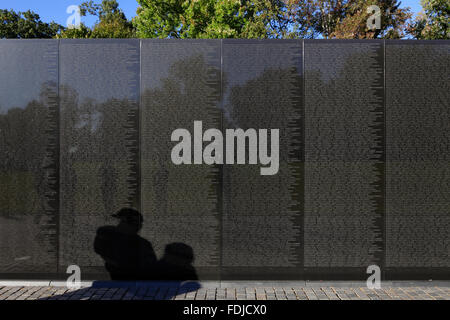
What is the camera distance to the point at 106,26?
934 inches

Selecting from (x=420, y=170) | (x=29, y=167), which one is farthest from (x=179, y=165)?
(x=420, y=170)

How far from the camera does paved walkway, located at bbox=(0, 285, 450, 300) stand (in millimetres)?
4738

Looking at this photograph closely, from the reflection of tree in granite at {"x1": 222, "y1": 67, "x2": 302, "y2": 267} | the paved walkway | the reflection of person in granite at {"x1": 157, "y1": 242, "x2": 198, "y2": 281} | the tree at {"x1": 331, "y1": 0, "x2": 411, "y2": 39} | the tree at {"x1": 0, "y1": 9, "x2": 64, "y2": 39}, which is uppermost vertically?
the tree at {"x1": 0, "y1": 9, "x2": 64, "y2": 39}

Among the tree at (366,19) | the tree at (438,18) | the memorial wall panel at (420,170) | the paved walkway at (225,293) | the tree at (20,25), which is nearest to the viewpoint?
the paved walkway at (225,293)

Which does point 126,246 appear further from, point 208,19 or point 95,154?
point 208,19

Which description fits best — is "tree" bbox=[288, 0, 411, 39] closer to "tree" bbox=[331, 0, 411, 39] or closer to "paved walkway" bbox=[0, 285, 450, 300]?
"tree" bbox=[331, 0, 411, 39]

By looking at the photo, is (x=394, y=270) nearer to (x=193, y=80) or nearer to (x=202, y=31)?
(x=193, y=80)

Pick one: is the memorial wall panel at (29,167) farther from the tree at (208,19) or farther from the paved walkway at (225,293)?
the tree at (208,19)

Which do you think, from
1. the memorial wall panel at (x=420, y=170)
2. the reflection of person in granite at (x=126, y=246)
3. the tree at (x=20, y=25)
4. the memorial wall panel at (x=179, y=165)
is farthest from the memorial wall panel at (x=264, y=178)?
the tree at (x=20, y=25)

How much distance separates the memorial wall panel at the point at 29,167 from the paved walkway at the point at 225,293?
21.3 inches

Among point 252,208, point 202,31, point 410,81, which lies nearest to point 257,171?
point 252,208

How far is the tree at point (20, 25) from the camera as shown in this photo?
3115cm

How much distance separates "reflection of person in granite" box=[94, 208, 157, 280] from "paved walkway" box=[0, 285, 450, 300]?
28 centimetres

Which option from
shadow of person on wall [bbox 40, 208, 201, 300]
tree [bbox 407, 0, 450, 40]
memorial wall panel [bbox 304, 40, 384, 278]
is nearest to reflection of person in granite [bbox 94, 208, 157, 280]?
shadow of person on wall [bbox 40, 208, 201, 300]
